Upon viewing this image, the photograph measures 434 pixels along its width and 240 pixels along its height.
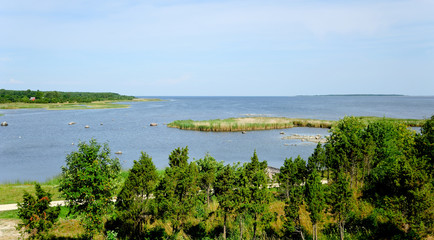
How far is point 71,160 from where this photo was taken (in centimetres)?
1472

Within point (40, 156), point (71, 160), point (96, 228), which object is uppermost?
point (71, 160)

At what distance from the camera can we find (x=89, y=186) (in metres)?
14.1

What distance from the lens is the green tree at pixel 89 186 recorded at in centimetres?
1385

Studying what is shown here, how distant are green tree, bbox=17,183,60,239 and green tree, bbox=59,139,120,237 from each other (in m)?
1.75

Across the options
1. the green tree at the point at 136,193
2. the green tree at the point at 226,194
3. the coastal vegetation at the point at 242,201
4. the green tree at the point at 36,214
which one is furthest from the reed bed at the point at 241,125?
the green tree at the point at 36,214

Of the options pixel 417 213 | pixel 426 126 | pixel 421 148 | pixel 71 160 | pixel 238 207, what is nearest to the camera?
pixel 417 213

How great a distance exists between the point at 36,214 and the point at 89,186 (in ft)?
11.3

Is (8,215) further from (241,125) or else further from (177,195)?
(241,125)

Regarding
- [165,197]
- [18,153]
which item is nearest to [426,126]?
[165,197]

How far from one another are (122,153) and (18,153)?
19.8 m

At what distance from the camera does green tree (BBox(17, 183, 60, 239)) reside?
47.9 feet

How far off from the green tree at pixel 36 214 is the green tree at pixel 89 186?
5.75ft

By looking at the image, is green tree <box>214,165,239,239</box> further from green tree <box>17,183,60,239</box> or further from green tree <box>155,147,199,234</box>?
green tree <box>17,183,60,239</box>

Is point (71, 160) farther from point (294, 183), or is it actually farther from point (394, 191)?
point (394, 191)
